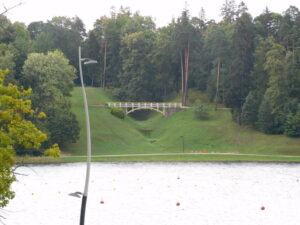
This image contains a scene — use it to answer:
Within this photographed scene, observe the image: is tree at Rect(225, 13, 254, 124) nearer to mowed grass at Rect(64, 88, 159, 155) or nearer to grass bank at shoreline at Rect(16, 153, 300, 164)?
mowed grass at Rect(64, 88, 159, 155)

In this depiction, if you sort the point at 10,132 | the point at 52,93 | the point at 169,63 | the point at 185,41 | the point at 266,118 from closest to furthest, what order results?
the point at 10,132
the point at 52,93
the point at 266,118
the point at 185,41
the point at 169,63

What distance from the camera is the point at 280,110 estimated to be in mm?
88625

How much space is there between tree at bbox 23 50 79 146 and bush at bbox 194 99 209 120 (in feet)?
75.6

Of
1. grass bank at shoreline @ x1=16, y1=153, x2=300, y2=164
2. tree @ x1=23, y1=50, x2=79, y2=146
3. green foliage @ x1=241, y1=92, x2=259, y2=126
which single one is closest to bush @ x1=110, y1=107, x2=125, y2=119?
tree @ x1=23, y1=50, x2=79, y2=146

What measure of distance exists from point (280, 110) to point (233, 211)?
2012 inches

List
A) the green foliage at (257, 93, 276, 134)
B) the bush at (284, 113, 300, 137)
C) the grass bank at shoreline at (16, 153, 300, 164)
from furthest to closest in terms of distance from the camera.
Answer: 1. the green foliage at (257, 93, 276, 134)
2. the bush at (284, 113, 300, 137)
3. the grass bank at shoreline at (16, 153, 300, 164)

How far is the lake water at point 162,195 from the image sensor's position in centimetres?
3769

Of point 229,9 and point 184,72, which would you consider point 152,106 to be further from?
point 229,9

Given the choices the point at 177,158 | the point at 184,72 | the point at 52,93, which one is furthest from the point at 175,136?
the point at 184,72

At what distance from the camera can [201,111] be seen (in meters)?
101

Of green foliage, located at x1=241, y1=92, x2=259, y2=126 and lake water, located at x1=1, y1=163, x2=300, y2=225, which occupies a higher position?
green foliage, located at x1=241, y1=92, x2=259, y2=126

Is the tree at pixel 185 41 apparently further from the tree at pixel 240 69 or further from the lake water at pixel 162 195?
the lake water at pixel 162 195

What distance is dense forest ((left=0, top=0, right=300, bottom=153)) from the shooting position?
85.6 meters

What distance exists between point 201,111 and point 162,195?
180ft
